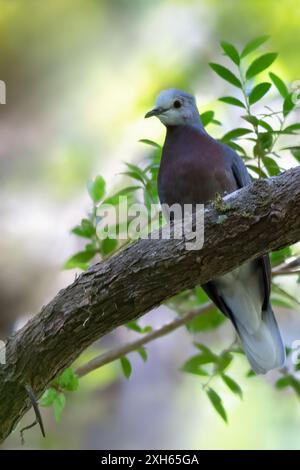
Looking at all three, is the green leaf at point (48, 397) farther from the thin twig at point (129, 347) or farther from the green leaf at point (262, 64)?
the green leaf at point (262, 64)

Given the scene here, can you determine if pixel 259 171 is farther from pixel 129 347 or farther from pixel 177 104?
pixel 129 347

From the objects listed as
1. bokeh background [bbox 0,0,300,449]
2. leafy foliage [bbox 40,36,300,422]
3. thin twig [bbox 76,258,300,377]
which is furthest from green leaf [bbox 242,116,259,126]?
bokeh background [bbox 0,0,300,449]

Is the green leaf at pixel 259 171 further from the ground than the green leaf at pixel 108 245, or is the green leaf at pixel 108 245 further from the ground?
the green leaf at pixel 259 171

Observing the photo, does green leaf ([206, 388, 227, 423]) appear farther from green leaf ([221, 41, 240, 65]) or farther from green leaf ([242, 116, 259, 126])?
green leaf ([221, 41, 240, 65])

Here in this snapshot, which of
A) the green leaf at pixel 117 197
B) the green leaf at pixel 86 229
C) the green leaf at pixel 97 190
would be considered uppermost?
the green leaf at pixel 97 190

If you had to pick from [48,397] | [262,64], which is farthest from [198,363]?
[262,64]

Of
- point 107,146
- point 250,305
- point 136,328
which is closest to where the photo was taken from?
point 136,328

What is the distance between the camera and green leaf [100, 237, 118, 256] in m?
2.99

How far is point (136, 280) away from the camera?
2371mm

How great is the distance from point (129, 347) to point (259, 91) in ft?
3.32

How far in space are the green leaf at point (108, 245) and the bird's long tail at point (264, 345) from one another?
2.19ft

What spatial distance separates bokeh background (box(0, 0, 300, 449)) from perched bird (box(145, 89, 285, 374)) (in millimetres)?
835

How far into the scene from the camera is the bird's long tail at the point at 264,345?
10.5ft

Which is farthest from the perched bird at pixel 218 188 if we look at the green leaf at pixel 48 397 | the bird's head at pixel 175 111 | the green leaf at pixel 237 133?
the green leaf at pixel 48 397
